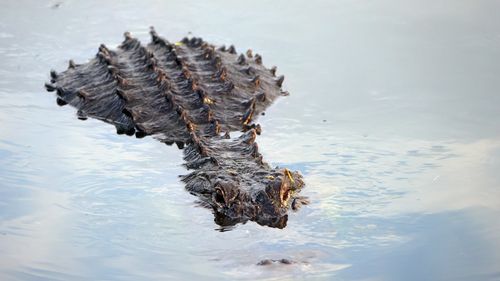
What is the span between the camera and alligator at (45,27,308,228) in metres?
10.3

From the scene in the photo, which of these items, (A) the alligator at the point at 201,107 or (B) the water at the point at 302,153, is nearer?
(B) the water at the point at 302,153

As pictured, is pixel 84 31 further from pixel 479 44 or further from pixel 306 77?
pixel 479 44

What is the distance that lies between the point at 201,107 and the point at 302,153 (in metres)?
1.73

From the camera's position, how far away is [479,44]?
52.5 feet

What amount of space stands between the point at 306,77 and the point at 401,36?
236 centimetres

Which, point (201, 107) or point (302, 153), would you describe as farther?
point (201, 107)

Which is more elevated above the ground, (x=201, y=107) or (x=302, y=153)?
(x=201, y=107)

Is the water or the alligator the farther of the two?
the alligator

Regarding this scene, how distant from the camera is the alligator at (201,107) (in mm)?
10266

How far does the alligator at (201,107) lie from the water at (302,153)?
21 cm

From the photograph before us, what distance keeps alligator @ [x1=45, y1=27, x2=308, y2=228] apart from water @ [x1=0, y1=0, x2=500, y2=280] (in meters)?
0.21

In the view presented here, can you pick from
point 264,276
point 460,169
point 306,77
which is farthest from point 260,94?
point 264,276

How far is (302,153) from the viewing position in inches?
480

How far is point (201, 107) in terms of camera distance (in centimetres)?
1314
